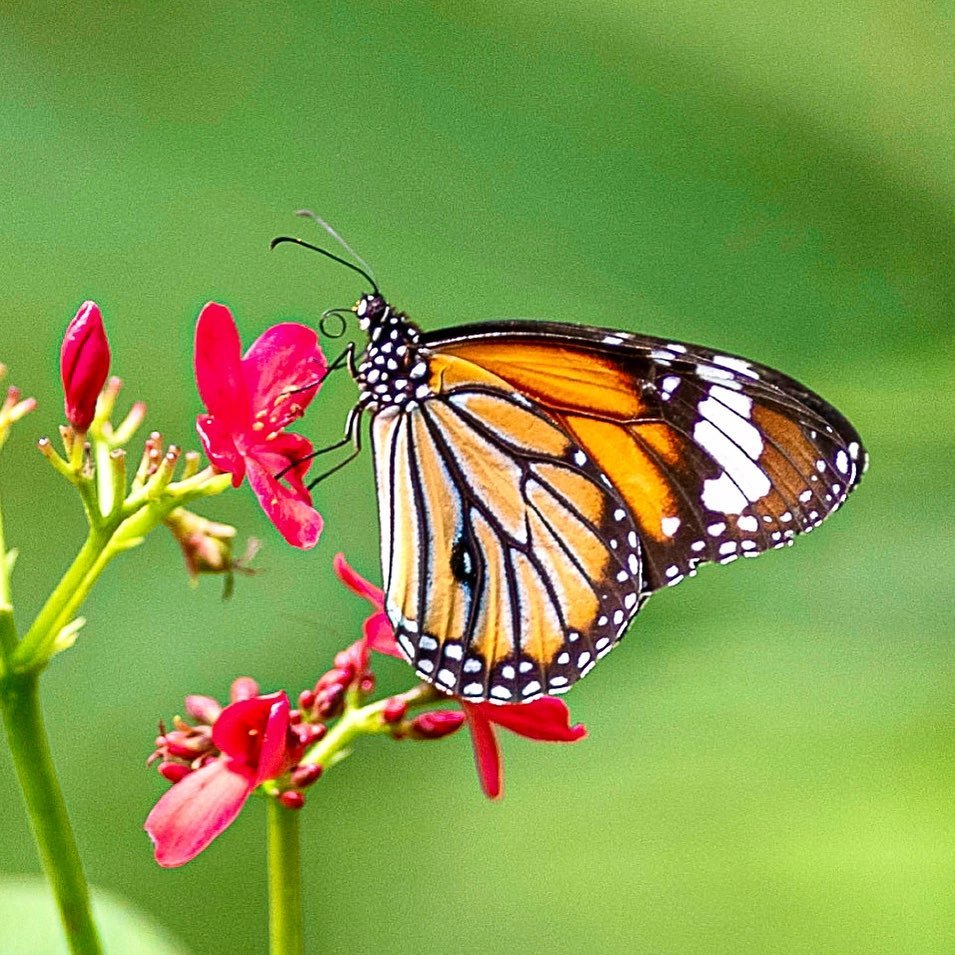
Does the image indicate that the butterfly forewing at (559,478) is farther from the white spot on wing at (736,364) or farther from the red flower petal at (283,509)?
the red flower petal at (283,509)

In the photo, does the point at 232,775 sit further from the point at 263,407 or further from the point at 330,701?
the point at 263,407

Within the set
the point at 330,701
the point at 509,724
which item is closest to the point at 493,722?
the point at 509,724

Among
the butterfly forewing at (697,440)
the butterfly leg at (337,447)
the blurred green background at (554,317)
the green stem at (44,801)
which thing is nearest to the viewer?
the green stem at (44,801)

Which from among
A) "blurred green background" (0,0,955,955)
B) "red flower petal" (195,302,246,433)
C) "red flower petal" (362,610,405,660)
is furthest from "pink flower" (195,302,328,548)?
"blurred green background" (0,0,955,955)

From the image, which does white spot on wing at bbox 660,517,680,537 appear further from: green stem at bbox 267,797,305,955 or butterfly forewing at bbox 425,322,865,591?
green stem at bbox 267,797,305,955

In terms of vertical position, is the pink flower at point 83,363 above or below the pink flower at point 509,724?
above

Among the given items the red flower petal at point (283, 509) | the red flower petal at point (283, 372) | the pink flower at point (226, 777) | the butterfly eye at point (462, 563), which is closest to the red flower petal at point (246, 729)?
the pink flower at point (226, 777)
